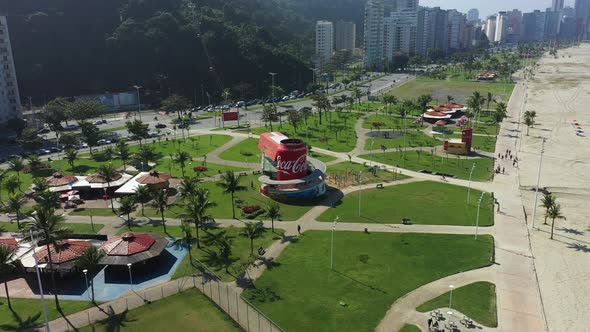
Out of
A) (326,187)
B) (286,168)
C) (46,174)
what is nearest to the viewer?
(286,168)

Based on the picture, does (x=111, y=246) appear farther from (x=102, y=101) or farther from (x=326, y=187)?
(x=102, y=101)

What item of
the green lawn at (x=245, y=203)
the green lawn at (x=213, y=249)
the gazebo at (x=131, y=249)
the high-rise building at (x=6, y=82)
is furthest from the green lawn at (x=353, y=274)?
the high-rise building at (x=6, y=82)

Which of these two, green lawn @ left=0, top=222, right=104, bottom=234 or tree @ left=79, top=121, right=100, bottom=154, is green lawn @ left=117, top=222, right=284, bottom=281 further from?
tree @ left=79, top=121, right=100, bottom=154

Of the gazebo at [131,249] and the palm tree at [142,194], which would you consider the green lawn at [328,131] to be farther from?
the gazebo at [131,249]

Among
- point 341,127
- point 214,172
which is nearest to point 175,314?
point 214,172

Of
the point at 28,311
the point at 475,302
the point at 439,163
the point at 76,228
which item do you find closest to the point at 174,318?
the point at 28,311

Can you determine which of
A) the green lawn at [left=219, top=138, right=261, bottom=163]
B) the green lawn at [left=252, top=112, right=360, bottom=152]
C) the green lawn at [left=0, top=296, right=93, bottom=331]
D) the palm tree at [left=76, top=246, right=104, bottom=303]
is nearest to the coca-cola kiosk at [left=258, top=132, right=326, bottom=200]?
the green lawn at [left=219, top=138, right=261, bottom=163]
